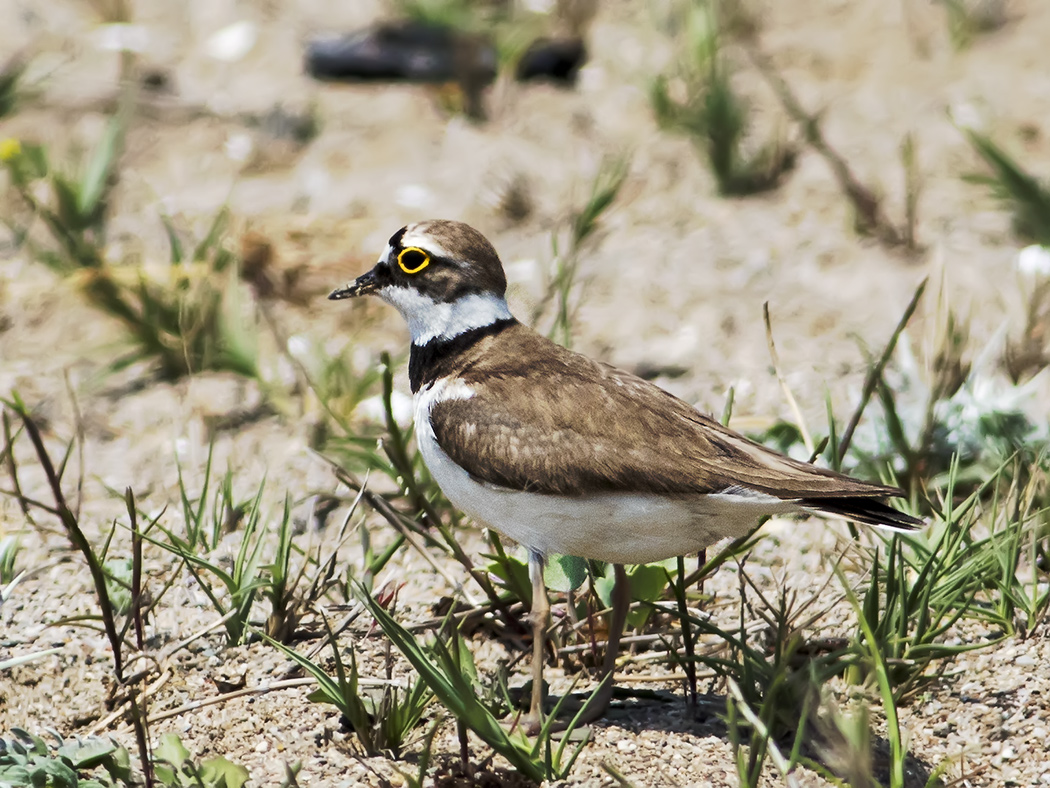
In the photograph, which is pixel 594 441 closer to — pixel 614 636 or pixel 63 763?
pixel 614 636

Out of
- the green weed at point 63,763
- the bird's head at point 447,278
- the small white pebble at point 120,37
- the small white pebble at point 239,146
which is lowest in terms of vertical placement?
the green weed at point 63,763

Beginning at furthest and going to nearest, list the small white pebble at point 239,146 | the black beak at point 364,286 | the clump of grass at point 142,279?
the small white pebble at point 239,146, the clump of grass at point 142,279, the black beak at point 364,286

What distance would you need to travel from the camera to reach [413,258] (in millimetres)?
3857

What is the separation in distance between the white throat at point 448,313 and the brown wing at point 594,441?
231 millimetres

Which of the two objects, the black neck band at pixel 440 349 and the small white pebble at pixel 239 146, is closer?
the black neck band at pixel 440 349

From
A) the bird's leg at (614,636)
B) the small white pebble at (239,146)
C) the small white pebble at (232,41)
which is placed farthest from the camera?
the small white pebble at (232,41)

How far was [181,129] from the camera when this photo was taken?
7113 mm

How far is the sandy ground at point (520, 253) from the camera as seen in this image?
3.30m

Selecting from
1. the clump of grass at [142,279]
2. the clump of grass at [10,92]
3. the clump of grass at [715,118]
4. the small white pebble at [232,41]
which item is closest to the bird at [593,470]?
the clump of grass at [142,279]

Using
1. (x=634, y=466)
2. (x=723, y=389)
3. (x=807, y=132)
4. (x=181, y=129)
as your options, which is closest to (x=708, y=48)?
(x=807, y=132)

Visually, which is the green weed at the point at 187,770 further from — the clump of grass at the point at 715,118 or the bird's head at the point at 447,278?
the clump of grass at the point at 715,118

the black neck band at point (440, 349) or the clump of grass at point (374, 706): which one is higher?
the black neck band at point (440, 349)

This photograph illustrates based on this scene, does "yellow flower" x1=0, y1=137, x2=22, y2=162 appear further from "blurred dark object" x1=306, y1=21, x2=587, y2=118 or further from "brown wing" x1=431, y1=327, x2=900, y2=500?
"brown wing" x1=431, y1=327, x2=900, y2=500

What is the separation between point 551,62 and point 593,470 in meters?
4.82
